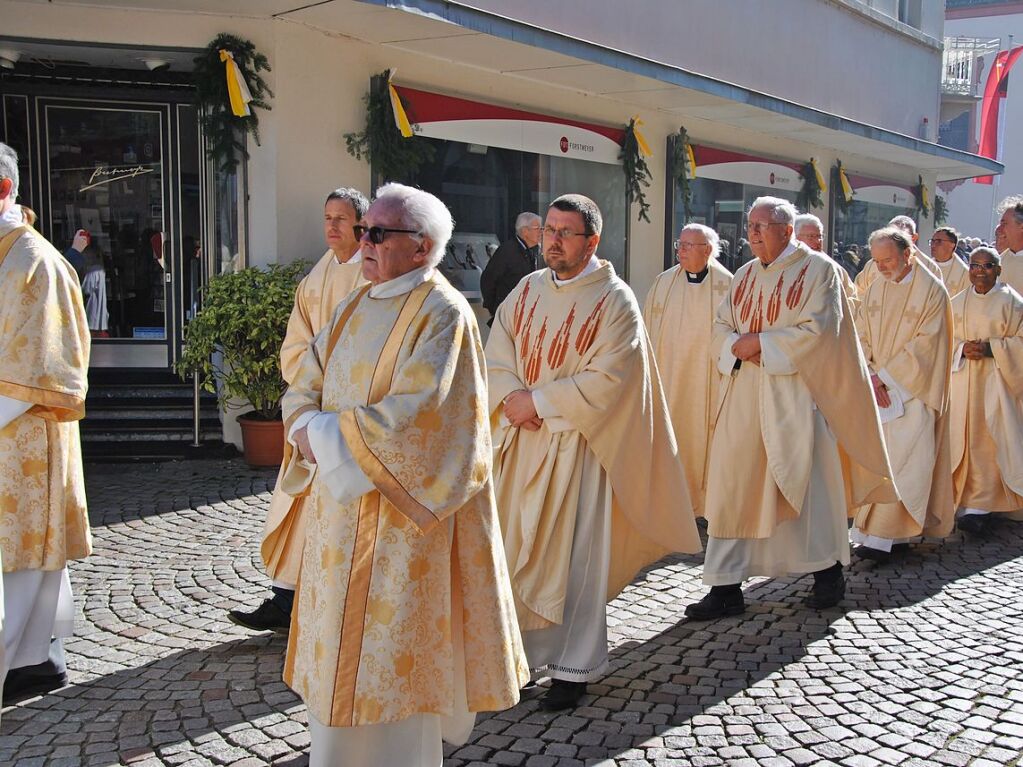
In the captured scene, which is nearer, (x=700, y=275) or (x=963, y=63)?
(x=700, y=275)

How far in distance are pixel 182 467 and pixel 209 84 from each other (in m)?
3.20

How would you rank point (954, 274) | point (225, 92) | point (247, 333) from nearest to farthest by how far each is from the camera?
point (247, 333), point (225, 92), point (954, 274)

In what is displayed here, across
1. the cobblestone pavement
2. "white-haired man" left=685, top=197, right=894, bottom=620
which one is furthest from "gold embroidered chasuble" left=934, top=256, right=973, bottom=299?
"white-haired man" left=685, top=197, right=894, bottom=620

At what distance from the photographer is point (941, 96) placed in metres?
23.4

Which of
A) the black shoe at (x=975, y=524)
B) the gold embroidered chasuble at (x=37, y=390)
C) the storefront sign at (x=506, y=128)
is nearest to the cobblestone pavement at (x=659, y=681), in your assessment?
the gold embroidered chasuble at (x=37, y=390)

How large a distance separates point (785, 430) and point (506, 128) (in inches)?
273

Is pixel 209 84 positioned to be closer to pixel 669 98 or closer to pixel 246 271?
pixel 246 271

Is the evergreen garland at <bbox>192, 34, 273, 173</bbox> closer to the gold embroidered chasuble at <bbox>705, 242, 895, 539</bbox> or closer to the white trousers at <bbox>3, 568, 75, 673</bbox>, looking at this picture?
the gold embroidered chasuble at <bbox>705, 242, 895, 539</bbox>

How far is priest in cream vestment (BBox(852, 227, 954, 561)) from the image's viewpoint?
7031 mm

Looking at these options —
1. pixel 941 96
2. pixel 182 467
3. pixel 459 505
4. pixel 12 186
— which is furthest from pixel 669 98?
pixel 941 96

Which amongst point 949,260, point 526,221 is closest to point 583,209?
point 526,221

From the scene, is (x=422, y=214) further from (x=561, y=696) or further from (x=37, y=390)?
(x=561, y=696)

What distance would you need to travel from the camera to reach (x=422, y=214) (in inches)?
130

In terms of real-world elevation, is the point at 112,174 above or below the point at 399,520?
above
